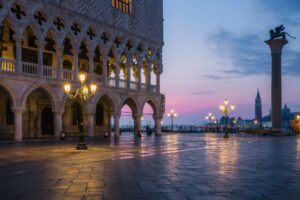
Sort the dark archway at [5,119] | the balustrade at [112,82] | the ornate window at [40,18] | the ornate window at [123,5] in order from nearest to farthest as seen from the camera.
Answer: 1. the ornate window at [40,18]
2. the dark archway at [5,119]
3. the balustrade at [112,82]
4. the ornate window at [123,5]

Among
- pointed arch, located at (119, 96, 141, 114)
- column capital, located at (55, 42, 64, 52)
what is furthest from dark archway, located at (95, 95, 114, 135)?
column capital, located at (55, 42, 64, 52)

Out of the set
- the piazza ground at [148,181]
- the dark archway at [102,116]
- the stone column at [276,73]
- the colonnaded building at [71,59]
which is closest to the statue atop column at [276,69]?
the stone column at [276,73]

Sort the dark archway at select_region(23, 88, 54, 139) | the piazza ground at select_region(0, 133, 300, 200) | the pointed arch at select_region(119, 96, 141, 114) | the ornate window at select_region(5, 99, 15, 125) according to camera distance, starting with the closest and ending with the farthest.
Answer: the piazza ground at select_region(0, 133, 300, 200), the ornate window at select_region(5, 99, 15, 125), the dark archway at select_region(23, 88, 54, 139), the pointed arch at select_region(119, 96, 141, 114)

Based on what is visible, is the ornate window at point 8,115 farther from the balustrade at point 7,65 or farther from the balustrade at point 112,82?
the balustrade at point 112,82

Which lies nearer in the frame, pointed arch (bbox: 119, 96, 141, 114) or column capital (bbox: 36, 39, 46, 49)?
column capital (bbox: 36, 39, 46, 49)

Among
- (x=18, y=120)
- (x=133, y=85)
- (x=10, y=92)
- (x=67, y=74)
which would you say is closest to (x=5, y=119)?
(x=18, y=120)

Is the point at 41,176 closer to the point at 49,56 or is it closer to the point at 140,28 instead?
the point at 49,56

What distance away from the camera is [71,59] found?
3388 centimetres

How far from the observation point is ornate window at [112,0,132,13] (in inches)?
1366

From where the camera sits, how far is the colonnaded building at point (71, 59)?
1009 inches

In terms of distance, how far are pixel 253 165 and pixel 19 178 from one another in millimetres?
6471

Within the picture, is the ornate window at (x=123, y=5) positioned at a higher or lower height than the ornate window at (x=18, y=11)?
higher

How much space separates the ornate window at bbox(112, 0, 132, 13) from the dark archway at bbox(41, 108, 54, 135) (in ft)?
33.9

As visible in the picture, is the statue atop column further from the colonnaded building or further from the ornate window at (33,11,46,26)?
the ornate window at (33,11,46,26)
